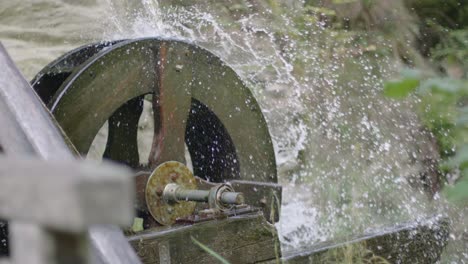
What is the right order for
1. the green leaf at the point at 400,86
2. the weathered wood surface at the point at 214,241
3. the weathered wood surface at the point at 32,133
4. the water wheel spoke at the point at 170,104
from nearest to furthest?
the green leaf at the point at 400,86 < the weathered wood surface at the point at 32,133 < the weathered wood surface at the point at 214,241 < the water wheel spoke at the point at 170,104

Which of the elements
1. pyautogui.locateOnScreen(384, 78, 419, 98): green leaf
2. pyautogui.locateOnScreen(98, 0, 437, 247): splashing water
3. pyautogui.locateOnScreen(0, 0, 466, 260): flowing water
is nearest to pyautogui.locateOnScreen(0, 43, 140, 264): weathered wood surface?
pyautogui.locateOnScreen(384, 78, 419, 98): green leaf

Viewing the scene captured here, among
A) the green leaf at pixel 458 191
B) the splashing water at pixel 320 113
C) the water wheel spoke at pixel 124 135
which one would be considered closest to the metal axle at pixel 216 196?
the water wheel spoke at pixel 124 135

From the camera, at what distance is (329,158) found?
6.07 m

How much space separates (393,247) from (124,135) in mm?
1437

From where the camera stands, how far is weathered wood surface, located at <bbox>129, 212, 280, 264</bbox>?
2785 mm

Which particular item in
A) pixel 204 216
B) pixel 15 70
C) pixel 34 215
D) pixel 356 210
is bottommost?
pixel 356 210

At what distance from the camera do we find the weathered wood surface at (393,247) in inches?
138

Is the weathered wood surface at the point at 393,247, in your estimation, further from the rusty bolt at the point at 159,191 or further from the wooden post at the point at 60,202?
the wooden post at the point at 60,202

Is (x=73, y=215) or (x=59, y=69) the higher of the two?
(x=73, y=215)

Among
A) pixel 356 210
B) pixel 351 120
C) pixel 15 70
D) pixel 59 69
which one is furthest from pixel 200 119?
pixel 351 120

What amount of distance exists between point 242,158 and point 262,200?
0.24 metres

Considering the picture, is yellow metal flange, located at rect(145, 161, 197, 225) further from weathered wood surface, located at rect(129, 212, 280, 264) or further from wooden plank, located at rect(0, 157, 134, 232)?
wooden plank, located at rect(0, 157, 134, 232)

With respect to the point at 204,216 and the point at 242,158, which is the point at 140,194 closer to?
the point at 204,216

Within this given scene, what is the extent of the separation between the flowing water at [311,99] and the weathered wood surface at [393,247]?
116 centimetres
